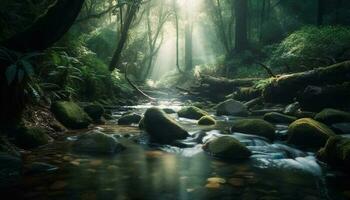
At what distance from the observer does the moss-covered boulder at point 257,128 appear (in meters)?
7.94

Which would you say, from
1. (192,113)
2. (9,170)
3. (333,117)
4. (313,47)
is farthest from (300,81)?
(9,170)

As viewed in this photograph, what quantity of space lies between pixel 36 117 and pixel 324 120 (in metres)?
6.53

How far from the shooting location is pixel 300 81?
11711 millimetres

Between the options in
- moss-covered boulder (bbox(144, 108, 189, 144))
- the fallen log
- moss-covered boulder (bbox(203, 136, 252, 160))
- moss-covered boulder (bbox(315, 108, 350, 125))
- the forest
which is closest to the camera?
the forest

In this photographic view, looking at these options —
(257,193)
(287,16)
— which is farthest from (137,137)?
(287,16)

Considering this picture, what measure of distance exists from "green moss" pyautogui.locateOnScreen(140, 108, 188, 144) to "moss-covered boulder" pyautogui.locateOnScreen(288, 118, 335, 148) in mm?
2241

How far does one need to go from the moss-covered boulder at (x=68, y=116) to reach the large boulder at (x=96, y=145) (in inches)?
73.9

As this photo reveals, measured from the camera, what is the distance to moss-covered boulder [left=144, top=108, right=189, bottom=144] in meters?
7.83

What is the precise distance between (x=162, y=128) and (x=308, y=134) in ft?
9.75

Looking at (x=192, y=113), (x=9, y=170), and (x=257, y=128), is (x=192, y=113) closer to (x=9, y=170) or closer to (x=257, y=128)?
(x=257, y=128)

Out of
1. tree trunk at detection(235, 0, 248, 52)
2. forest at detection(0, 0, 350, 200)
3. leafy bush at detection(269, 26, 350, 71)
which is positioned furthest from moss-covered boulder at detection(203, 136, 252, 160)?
tree trunk at detection(235, 0, 248, 52)

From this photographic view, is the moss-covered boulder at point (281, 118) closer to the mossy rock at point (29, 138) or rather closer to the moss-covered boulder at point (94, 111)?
the moss-covered boulder at point (94, 111)

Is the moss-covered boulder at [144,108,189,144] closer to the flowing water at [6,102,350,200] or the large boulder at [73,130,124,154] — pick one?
the flowing water at [6,102,350,200]

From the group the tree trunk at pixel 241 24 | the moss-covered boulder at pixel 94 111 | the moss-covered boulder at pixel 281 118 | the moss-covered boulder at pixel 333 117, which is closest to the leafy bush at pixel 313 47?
the moss-covered boulder at pixel 281 118
